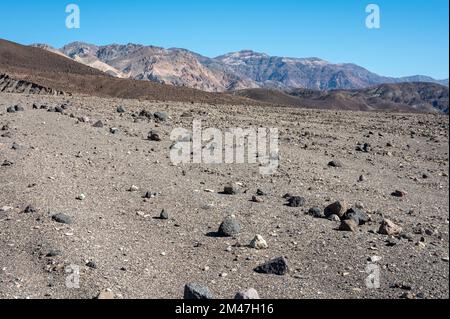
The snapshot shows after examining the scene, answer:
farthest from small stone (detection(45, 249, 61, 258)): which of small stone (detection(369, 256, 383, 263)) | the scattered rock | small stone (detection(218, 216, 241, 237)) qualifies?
the scattered rock

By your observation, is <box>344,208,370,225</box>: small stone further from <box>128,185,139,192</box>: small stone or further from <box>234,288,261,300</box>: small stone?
<box>128,185,139,192</box>: small stone

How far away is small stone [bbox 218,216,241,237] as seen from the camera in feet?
21.4

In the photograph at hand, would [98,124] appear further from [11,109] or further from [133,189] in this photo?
[133,189]

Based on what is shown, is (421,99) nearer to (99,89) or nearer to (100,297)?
(99,89)

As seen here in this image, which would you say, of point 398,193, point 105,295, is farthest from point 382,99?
point 105,295

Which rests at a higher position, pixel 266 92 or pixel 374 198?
pixel 266 92

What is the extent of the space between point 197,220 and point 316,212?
1.64 metres

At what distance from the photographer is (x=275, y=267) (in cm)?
538

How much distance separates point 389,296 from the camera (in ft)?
15.5

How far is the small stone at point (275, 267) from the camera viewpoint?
5.36 meters

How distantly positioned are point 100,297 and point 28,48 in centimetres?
7506

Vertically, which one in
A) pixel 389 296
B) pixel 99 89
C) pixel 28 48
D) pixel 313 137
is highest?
pixel 28 48

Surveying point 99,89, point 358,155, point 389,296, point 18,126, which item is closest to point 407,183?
point 358,155

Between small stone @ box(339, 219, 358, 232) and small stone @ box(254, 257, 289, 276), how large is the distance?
1.54m
